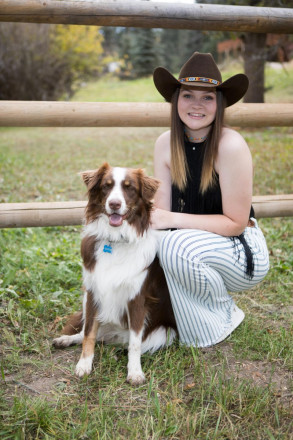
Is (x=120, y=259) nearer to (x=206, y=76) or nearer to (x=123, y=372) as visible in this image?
(x=123, y=372)

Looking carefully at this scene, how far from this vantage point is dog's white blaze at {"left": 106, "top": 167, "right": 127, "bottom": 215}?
2330 mm

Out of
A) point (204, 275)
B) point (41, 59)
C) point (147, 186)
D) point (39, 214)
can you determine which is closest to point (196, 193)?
point (147, 186)

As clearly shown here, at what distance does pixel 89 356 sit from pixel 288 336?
132 cm

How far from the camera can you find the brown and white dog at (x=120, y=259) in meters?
2.42

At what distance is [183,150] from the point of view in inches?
108

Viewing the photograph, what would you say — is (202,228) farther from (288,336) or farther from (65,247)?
(65,247)

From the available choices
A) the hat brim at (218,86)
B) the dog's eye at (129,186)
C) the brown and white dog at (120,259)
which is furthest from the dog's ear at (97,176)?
the hat brim at (218,86)

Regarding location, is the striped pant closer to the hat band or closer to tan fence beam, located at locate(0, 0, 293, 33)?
the hat band

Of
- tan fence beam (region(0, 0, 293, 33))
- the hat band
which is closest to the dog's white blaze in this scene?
the hat band

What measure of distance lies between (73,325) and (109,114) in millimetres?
1539

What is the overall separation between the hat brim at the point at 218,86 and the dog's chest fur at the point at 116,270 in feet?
3.28

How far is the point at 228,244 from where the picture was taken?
2648 mm

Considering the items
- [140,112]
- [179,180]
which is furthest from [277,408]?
[140,112]

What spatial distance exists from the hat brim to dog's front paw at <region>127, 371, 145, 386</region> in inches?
68.4
